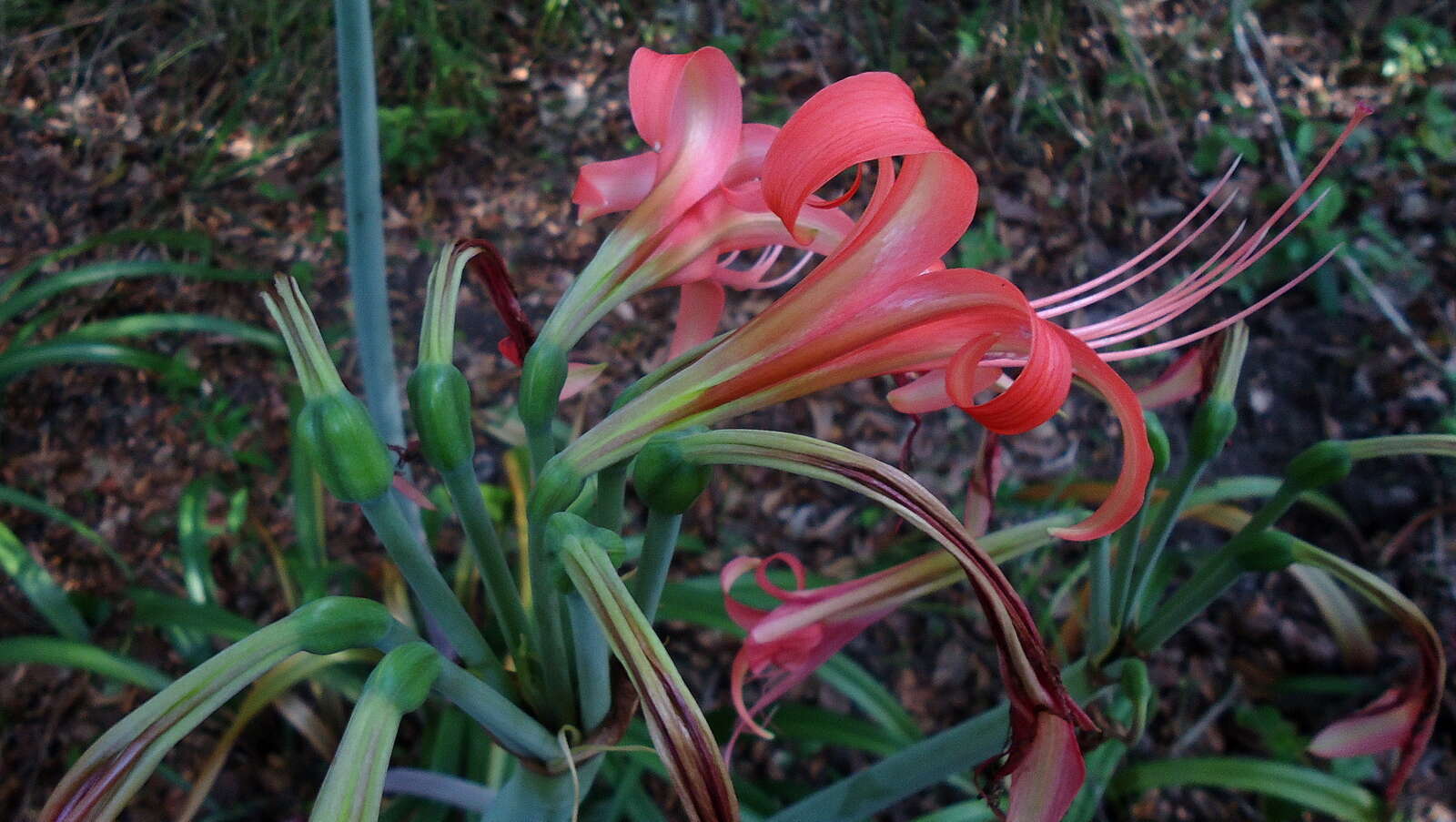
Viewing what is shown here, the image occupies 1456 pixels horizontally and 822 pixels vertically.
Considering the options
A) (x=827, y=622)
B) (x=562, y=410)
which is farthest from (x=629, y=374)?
(x=827, y=622)

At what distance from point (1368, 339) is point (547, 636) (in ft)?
6.89

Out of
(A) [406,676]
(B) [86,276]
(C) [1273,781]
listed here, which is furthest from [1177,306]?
(B) [86,276]

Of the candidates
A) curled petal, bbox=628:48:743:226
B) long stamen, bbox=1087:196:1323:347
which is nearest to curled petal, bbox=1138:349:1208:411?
long stamen, bbox=1087:196:1323:347

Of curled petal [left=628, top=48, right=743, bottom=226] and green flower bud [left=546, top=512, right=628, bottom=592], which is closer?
green flower bud [left=546, top=512, right=628, bottom=592]

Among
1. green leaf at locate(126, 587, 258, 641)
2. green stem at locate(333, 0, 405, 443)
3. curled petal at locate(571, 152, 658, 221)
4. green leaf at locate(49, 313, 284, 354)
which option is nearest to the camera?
curled petal at locate(571, 152, 658, 221)

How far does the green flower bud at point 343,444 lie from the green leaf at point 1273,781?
47.8 inches

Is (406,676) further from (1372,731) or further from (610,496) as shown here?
(1372,731)

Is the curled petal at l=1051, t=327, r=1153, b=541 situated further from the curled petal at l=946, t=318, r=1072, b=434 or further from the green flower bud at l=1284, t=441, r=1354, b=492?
the green flower bud at l=1284, t=441, r=1354, b=492

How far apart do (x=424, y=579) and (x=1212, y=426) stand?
600mm

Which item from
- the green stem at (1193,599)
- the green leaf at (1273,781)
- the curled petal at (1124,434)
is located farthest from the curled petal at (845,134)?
the green leaf at (1273,781)

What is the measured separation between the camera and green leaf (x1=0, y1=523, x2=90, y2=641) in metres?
1.43

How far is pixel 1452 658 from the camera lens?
155 centimetres

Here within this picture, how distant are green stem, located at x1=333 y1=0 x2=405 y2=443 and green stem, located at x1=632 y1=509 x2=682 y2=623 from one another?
612 mm

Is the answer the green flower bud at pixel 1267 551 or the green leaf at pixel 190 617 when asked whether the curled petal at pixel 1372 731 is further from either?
the green leaf at pixel 190 617
